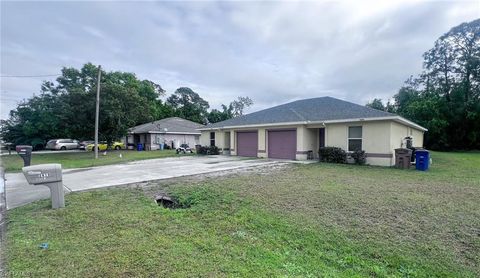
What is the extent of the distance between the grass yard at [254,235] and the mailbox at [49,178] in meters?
0.28

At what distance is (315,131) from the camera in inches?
609

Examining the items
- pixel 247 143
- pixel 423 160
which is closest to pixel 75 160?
pixel 247 143

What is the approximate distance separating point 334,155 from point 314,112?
13.4 ft

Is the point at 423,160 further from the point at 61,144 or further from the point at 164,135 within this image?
the point at 61,144

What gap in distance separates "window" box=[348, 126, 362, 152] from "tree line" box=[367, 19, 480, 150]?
61.7 ft

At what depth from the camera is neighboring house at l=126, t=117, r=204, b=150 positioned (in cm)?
2836

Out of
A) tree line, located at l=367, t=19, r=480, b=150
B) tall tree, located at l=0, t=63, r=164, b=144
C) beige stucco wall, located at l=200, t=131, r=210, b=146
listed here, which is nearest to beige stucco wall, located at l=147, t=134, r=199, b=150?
tall tree, located at l=0, t=63, r=164, b=144

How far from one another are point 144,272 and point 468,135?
119 feet

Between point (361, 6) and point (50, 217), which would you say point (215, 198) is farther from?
point (361, 6)

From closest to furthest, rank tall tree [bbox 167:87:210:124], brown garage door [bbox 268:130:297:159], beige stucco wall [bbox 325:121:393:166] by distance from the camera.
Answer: beige stucco wall [bbox 325:121:393:166] < brown garage door [bbox 268:130:297:159] < tall tree [bbox 167:87:210:124]

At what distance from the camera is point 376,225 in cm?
404

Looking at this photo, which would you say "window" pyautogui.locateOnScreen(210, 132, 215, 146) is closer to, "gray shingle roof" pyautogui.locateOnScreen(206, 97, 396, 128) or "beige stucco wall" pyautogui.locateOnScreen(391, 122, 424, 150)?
"gray shingle roof" pyautogui.locateOnScreen(206, 97, 396, 128)

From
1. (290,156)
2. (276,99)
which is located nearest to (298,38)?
(290,156)

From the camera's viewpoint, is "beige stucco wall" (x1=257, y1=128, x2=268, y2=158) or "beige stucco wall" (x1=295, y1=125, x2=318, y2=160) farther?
"beige stucco wall" (x1=257, y1=128, x2=268, y2=158)
